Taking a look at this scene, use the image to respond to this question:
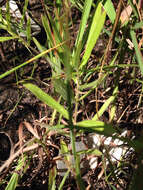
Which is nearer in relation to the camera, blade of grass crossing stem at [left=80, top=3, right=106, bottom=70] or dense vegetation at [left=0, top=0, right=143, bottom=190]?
blade of grass crossing stem at [left=80, top=3, right=106, bottom=70]

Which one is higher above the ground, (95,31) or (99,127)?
(95,31)

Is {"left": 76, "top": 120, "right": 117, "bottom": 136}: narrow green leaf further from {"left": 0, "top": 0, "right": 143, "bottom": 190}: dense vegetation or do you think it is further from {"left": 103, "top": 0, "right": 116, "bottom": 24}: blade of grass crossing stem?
{"left": 103, "top": 0, "right": 116, "bottom": 24}: blade of grass crossing stem

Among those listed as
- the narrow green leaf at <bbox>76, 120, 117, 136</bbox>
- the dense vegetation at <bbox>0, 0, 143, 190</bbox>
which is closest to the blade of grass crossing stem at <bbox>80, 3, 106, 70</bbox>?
the dense vegetation at <bbox>0, 0, 143, 190</bbox>

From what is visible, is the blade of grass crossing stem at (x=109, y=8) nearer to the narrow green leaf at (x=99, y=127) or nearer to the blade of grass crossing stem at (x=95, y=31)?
the blade of grass crossing stem at (x=95, y=31)

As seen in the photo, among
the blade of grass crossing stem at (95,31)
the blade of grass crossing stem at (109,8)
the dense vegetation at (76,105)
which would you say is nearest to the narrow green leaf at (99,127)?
the dense vegetation at (76,105)

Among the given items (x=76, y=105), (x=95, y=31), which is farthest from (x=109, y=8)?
(x=76, y=105)

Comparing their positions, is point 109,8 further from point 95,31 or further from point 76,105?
point 76,105

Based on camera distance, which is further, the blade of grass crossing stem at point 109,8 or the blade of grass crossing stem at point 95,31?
the blade of grass crossing stem at point 109,8

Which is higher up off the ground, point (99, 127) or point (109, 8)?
point (109, 8)

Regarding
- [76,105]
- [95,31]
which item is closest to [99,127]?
[76,105]

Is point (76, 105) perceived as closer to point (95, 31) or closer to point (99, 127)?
point (99, 127)

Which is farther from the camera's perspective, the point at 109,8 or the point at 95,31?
the point at 109,8
